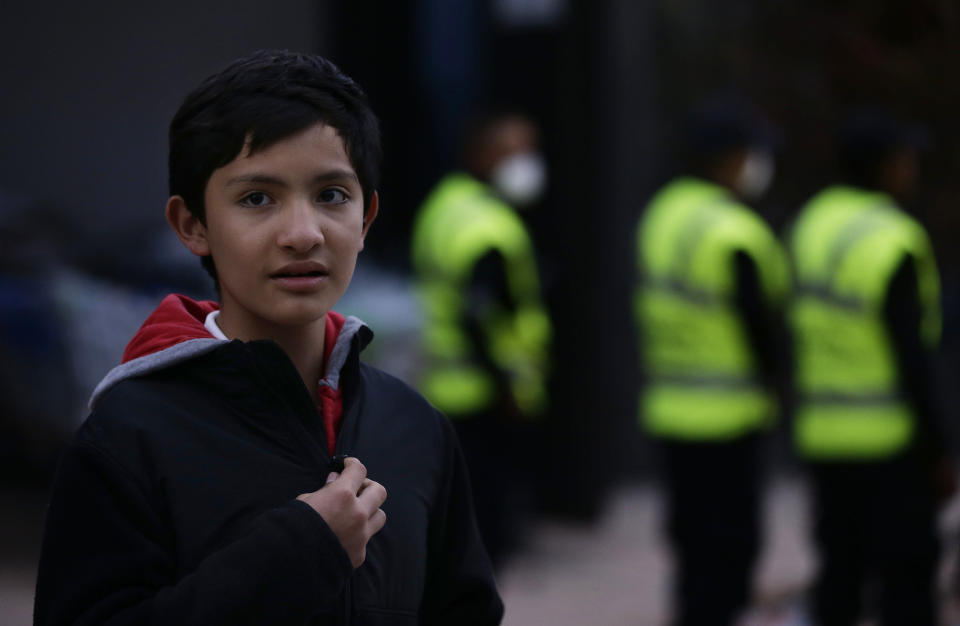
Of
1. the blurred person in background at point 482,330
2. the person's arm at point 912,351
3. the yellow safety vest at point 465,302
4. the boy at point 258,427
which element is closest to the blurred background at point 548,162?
the blurred person in background at point 482,330

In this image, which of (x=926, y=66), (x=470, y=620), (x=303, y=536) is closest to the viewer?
(x=303, y=536)

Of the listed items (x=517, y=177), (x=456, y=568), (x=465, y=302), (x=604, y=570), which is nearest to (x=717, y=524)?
(x=465, y=302)

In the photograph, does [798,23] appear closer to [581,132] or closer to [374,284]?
[581,132]

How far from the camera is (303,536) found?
58.5 inches

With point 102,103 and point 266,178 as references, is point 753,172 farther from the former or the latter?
point 266,178

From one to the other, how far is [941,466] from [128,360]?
348 cm

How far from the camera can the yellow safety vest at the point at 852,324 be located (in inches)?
178

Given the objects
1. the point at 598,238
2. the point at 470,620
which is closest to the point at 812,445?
the point at 598,238

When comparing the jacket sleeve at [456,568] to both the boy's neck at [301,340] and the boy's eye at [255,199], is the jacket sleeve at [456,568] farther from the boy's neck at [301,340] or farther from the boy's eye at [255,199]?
the boy's eye at [255,199]

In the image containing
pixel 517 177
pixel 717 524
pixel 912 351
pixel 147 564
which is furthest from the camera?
pixel 517 177

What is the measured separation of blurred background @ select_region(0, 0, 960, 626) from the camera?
5734mm

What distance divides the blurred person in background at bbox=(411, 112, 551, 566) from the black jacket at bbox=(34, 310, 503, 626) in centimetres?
372

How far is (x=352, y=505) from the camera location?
1524 mm

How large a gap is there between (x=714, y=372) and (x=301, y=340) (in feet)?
11.1
